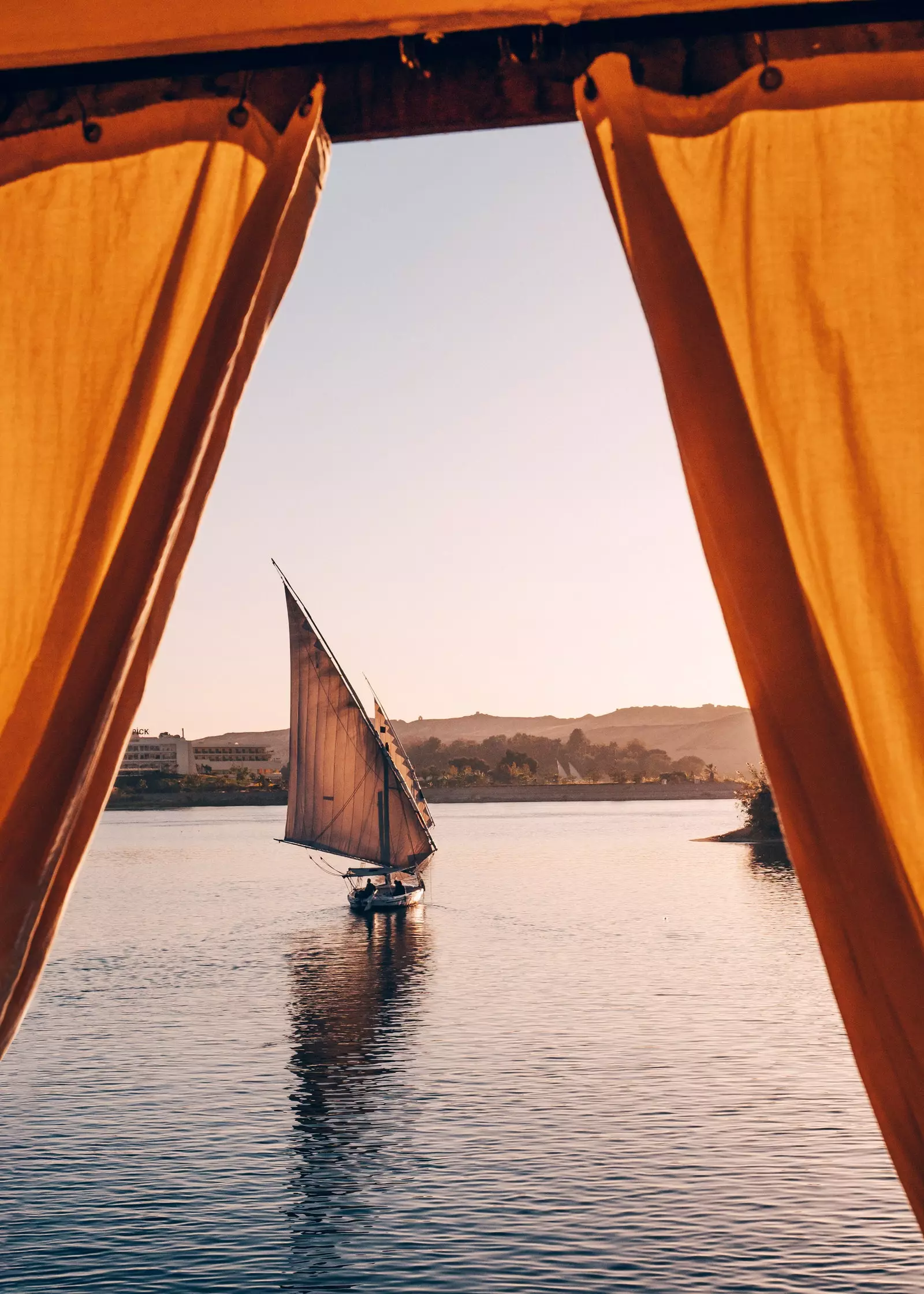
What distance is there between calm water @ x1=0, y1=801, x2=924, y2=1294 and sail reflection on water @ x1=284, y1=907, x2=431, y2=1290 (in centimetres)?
7

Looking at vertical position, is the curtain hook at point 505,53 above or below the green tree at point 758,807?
above

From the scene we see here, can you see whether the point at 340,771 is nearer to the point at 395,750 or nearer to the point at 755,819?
the point at 395,750

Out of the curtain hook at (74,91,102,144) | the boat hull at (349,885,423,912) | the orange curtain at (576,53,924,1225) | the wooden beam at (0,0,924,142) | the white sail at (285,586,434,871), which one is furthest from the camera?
the boat hull at (349,885,423,912)

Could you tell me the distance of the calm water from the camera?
13.3 metres

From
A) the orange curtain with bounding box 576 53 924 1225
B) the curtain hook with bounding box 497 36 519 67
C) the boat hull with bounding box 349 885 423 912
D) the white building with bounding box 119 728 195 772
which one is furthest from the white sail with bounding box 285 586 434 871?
the white building with bounding box 119 728 195 772

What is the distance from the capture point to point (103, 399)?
1548mm

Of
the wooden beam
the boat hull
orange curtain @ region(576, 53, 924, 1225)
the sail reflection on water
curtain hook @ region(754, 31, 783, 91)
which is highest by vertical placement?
the wooden beam

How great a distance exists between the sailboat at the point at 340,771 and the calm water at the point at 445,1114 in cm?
351

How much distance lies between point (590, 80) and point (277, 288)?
0.50 meters

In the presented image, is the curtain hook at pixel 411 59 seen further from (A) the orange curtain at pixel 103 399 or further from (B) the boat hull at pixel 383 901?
(B) the boat hull at pixel 383 901

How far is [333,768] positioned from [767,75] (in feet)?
80.0

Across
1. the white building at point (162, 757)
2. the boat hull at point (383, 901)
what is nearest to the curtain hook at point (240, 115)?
the boat hull at point (383, 901)

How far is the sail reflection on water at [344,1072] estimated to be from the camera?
14.7m

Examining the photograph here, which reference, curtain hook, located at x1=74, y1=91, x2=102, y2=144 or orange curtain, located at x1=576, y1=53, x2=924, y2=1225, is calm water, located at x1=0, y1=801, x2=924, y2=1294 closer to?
orange curtain, located at x1=576, y1=53, x2=924, y2=1225
